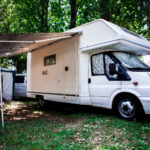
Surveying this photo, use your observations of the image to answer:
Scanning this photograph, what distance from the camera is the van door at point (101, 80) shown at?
17.1 feet

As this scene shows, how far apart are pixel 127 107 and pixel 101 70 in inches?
57.3

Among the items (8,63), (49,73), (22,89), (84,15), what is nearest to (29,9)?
(84,15)

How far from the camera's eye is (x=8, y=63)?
23969mm

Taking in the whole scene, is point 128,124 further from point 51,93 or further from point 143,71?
point 51,93

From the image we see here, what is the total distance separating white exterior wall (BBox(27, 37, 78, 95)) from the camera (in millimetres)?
6215

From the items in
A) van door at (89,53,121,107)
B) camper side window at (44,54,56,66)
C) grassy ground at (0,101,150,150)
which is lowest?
grassy ground at (0,101,150,150)

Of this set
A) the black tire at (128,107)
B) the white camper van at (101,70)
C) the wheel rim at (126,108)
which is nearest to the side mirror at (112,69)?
the white camper van at (101,70)

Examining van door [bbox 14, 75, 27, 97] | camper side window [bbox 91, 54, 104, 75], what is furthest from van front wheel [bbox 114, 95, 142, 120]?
van door [bbox 14, 75, 27, 97]

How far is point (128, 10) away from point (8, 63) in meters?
18.5

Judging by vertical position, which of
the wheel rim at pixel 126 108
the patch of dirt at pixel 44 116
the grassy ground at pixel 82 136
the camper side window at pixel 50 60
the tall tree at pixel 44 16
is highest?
the tall tree at pixel 44 16

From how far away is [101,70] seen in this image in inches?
218

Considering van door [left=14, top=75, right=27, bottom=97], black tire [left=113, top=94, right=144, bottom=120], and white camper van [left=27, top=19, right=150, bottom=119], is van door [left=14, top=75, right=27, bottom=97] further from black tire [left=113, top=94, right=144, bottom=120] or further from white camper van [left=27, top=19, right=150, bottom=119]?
black tire [left=113, top=94, right=144, bottom=120]

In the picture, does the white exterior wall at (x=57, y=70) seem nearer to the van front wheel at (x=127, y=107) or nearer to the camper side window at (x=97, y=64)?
the camper side window at (x=97, y=64)

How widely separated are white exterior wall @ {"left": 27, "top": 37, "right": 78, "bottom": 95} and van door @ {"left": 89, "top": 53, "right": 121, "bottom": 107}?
0.64 metres
